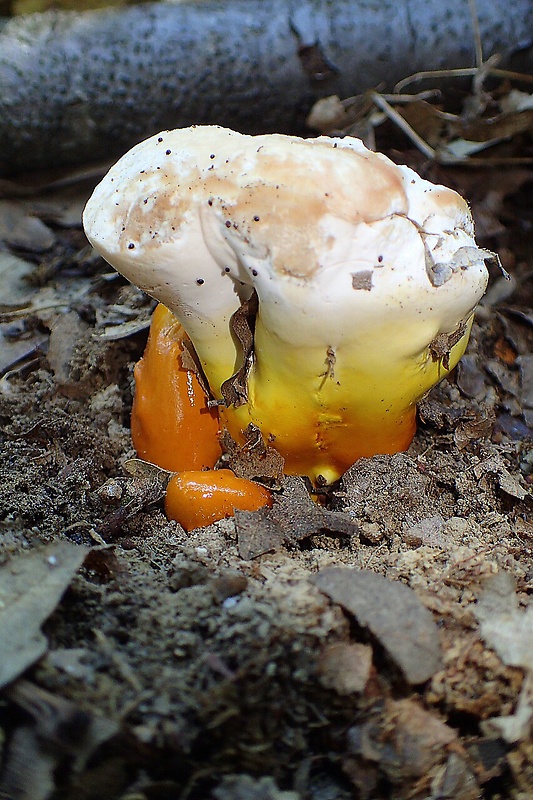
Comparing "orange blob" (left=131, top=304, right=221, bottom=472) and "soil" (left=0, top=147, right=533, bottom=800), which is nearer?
"soil" (left=0, top=147, right=533, bottom=800)

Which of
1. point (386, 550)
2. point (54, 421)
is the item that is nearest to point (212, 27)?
point (54, 421)

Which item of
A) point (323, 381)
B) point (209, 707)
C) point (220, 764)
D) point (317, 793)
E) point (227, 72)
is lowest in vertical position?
point (317, 793)

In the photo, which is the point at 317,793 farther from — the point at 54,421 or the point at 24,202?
the point at 24,202

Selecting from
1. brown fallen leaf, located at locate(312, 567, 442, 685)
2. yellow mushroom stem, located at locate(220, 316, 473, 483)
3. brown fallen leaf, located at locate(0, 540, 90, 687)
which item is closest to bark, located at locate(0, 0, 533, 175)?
yellow mushroom stem, located at locate(220, 316, 473, 483)

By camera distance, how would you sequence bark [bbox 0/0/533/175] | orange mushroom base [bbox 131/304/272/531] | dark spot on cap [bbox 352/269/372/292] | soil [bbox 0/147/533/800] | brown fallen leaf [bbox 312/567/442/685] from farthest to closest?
bark [bbox 0/0/533/175], orange mushroom base [bbox 131/304/272/531], dark spot on cap [bbox 352/269/372/292], brown fallen leaf [bbox 312/567/442/685], soil [bbox 0/147/533/800]

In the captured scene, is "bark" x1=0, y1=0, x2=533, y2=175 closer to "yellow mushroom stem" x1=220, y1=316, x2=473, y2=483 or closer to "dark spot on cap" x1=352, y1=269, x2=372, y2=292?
"yellow mushroom stem" x1=220, y1=316, x2=473, y2=483

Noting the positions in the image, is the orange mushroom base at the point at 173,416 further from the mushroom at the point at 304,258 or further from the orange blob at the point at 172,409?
the mushroom at the point at 304,258
